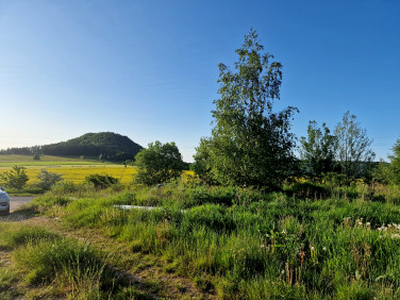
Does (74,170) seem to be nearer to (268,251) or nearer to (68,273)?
(68,273)

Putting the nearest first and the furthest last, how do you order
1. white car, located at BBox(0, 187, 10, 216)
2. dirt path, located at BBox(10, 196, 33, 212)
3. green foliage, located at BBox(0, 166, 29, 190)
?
1. white car, located at BBox(0, 187, 10, 216)
2. dirt path, located at BBox(10, 196, 33, 212)
3. green foliage, located at BBox(0, 166, 29, 190)

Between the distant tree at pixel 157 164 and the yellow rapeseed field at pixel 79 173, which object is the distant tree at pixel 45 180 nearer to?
the yellow rapeseed field at pixel 79 173

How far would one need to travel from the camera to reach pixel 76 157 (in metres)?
87.9

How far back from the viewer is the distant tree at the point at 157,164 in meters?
20.9

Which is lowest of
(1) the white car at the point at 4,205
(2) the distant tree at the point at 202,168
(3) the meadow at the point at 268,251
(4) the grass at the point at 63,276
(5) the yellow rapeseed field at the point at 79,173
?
(5) the yellow rapeseed field at the point at 79,173

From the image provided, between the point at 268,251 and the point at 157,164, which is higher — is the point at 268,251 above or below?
Result: below

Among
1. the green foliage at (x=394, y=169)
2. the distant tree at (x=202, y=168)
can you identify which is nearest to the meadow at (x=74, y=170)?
the distant tree at (x=202, y=168)

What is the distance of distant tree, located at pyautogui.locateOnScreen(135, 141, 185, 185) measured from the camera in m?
20.9

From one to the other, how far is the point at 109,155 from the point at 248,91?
8356 cm

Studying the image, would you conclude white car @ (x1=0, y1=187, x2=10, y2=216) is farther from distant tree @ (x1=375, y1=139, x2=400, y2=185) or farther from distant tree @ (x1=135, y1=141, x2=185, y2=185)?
distant tree @ (x1=375, y1=139, x2=400, y2=185)

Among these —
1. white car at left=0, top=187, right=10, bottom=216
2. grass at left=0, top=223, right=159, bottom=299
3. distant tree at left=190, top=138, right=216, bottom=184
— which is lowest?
white car at left=0, top=187, right=10, bottom=216

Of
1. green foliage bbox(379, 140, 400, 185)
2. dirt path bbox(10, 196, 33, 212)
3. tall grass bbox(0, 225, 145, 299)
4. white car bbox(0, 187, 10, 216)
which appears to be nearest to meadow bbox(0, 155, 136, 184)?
dirt path bbox(10, 196, 33, 212)

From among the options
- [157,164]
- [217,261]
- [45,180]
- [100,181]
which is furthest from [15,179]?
[217,261]

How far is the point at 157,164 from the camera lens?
832 inches
